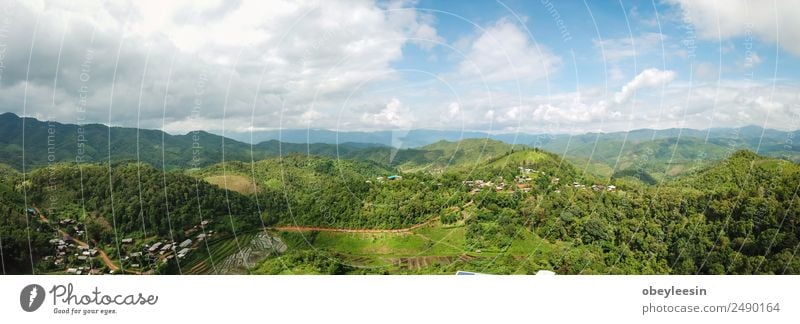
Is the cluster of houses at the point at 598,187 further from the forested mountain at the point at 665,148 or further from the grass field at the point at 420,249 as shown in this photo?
the grass field at the point at 420,249

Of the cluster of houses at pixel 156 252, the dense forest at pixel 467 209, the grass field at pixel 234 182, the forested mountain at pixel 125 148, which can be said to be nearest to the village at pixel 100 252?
the cluster of houses at pixel 156 252

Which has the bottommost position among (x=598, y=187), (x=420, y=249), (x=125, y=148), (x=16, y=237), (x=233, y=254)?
(x=420, y=249)

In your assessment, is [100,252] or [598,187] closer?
[100,252]

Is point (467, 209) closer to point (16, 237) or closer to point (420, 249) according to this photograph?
point (420, 249)
